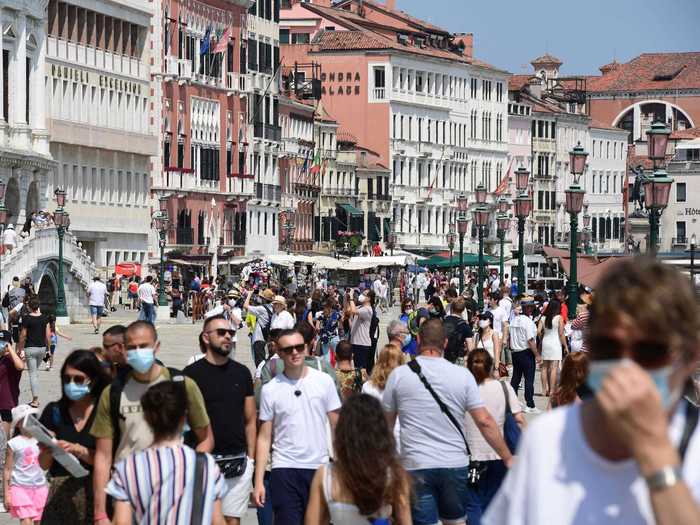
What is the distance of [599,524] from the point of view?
13.1 ft

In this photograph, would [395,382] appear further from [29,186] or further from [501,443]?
[29,186]

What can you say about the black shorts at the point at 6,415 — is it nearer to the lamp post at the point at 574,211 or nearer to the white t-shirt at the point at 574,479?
the white t-shirt at the point at 574,479

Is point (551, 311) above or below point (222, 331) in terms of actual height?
below

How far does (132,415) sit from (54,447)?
0.45 m

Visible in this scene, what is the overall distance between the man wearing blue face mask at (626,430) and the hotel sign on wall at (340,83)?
10818 cm

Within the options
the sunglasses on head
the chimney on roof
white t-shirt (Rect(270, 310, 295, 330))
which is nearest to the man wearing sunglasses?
the sunglasses on head

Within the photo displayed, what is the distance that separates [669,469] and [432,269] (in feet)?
332

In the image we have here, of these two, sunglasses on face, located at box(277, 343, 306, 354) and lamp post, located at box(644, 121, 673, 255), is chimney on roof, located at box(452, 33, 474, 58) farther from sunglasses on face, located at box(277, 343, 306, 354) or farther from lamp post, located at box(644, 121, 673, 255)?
sunglasses on face, located at box(277, 343, 306, 354)

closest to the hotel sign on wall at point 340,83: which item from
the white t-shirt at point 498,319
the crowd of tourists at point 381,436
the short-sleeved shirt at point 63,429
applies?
the white t-shirt at point 498,319

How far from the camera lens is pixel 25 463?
452 inches

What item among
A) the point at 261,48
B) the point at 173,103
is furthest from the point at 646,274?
the point at 261,48

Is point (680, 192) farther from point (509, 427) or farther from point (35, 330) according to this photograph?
point (509, 427)

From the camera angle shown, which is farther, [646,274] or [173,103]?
[173,103]

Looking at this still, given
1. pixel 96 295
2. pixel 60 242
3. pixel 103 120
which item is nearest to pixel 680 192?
pixel 103 120
